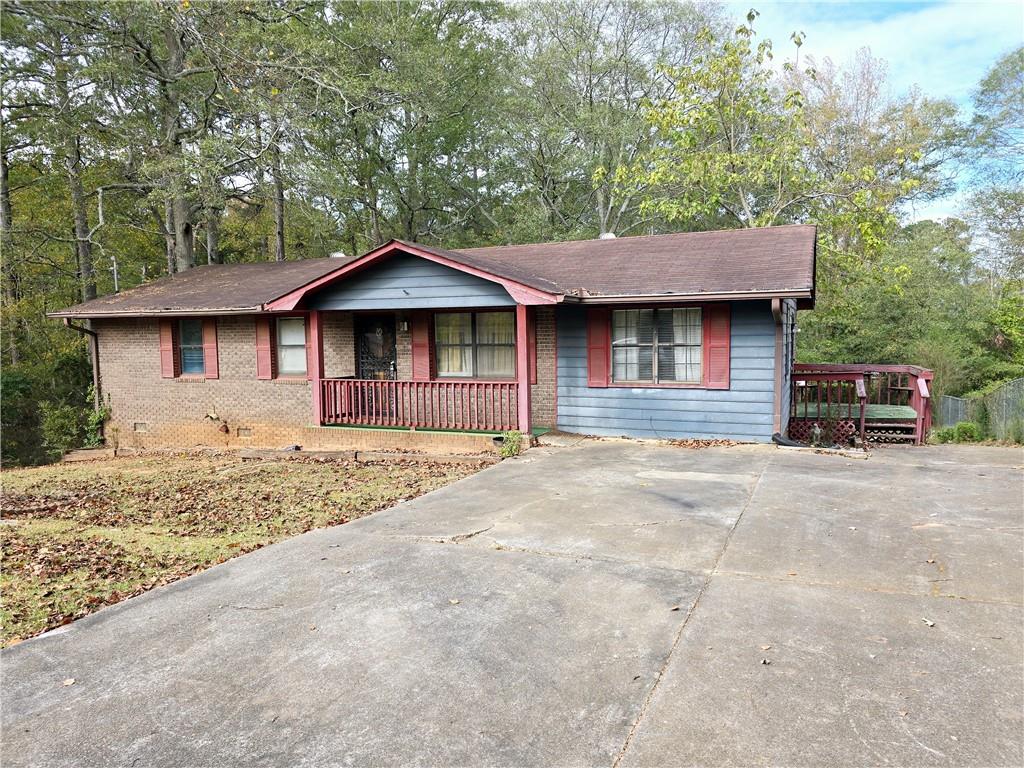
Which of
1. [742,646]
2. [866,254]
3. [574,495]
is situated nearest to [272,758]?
[742,646]

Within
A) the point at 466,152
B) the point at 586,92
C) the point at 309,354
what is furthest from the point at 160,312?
the point at 586,92

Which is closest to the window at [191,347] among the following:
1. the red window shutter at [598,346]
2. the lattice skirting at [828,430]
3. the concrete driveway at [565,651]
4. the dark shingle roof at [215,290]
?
the dark shingle roof at [215,290]

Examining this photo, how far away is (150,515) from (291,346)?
248 inches

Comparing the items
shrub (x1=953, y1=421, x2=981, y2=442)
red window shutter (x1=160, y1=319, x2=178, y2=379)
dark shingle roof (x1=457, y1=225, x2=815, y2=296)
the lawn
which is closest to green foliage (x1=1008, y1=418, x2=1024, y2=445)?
shrub (x1=953, y1=421, x2=981, y2=442)

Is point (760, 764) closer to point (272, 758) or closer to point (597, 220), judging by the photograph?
point (272, 758)

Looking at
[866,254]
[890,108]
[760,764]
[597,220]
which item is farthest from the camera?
[597,220]

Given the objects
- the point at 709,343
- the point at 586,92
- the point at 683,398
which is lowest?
the point at 683,398

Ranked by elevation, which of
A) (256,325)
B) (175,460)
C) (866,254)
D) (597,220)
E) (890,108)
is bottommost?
(175,460)

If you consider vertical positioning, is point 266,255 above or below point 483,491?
above

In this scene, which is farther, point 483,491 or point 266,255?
point 266,255

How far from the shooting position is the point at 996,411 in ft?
44.0

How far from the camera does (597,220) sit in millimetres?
27297

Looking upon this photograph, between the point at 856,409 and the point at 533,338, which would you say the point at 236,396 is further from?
the point at 856,409

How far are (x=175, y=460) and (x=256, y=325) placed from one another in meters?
3.09
